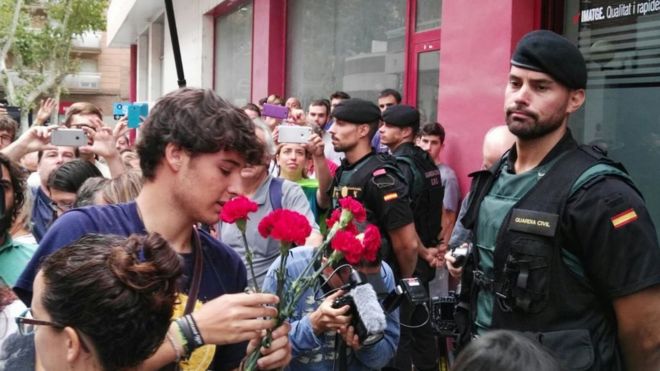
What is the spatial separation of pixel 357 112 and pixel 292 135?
2.39 ft

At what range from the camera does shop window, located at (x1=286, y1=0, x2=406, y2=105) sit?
28.6 ft

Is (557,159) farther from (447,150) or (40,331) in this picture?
(447,150)

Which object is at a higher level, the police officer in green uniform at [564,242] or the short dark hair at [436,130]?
the short dark hair at [436,130]

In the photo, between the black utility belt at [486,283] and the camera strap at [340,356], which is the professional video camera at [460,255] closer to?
the black utility belt at [486,283]

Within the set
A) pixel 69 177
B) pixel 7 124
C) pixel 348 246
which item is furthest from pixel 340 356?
pixel 7 124

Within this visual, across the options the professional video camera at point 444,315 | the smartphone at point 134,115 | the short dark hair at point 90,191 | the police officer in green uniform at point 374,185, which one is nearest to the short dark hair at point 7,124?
the smartphone at point 134,115

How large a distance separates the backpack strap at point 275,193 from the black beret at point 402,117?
7.09ft

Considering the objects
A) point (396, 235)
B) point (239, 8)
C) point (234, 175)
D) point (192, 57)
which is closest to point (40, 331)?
point (234, 175)

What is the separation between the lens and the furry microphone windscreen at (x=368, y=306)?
110 inches

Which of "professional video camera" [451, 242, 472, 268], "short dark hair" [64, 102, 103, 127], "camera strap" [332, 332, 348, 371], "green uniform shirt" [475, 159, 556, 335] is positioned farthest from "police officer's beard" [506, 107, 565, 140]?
"short dark hair" [64, 102, 103, 127]

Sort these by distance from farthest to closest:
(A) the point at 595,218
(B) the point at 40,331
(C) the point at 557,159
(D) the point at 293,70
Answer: (D) the point at 293,70 → (C) the point at 557,159 → (A) the point at 595,218 → (B) the point at 40,331

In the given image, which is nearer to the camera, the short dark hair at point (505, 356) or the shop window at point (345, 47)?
the short dark hair at point (505, 356)

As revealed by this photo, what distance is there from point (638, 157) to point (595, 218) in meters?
2.64

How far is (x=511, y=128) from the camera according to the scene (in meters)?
3.00
